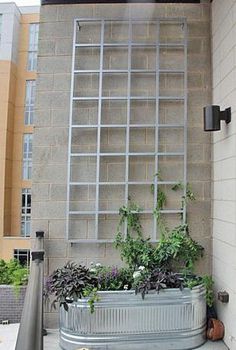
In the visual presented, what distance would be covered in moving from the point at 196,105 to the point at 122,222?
1.24 meters

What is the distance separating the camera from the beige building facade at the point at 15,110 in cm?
1120

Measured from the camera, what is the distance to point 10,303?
2.74m

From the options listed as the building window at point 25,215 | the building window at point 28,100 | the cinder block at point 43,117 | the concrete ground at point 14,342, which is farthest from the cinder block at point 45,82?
the building window at point 28,100

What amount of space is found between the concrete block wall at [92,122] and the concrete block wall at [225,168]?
120 mm

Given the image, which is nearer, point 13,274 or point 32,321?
point 32,321

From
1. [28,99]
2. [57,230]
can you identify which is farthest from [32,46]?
[57,230]

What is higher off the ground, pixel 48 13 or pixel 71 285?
pixel 48 13

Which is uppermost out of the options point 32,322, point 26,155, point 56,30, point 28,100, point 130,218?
point 28,100

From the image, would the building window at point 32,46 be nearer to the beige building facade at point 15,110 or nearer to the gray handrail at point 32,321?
the beige building facade at point 15,110

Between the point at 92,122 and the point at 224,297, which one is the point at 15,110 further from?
the point at 224,297

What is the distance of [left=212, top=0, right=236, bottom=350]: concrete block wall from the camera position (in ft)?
7.67

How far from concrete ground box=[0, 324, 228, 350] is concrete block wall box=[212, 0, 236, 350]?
0.34ft

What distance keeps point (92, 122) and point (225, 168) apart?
1.21 metres

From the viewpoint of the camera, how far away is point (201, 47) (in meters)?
2.93
